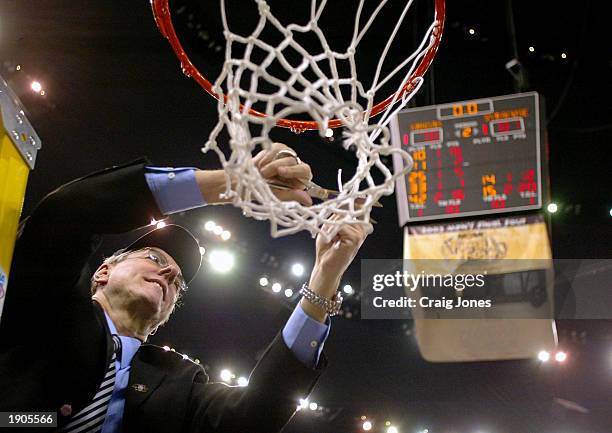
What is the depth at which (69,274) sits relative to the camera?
1.23 m

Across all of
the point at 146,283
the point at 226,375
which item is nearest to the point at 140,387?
the point at 146,283

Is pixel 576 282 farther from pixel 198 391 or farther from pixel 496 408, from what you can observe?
pixel 198 391

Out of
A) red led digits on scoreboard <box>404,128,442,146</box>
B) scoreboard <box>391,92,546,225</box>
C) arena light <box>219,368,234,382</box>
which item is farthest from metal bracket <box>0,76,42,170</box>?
arena light <box>219,368,234,382</box>

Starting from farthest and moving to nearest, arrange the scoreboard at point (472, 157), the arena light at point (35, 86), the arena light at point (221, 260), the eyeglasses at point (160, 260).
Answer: the arena light at point (221, 260) → the arena light at point (35, 86) → the scoreboard at point (472, 157) → the eyeglasses at point (160, 260)

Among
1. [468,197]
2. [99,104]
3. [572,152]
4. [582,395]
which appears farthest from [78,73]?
[582,395]

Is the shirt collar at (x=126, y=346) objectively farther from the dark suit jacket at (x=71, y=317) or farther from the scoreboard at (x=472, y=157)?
the scoreboard at (x=472, y=157)

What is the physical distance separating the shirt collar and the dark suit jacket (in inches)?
4.9

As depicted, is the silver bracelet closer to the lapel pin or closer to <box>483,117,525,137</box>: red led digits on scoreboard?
the lapel pin

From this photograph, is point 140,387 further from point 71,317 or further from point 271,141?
point 271,141

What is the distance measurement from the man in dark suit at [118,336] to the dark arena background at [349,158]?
1.81 metres

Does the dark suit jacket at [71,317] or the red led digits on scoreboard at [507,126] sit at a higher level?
the red led digits on scoreboard at [507,126]

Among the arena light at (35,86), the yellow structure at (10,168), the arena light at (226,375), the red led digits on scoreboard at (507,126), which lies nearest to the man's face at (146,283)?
the yellow structure at (10,168)

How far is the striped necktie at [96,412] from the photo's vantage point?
128cm

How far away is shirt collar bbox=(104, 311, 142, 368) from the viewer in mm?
1425
